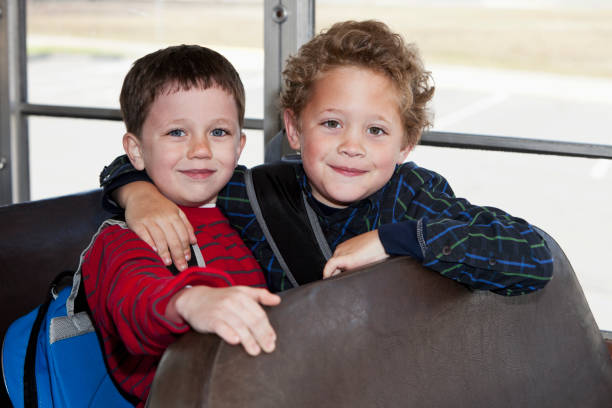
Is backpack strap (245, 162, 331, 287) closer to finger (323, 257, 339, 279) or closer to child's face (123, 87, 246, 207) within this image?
child's face (123, 87, 246, 207)

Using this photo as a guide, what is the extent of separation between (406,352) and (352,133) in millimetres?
495

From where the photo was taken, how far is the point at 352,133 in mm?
1400

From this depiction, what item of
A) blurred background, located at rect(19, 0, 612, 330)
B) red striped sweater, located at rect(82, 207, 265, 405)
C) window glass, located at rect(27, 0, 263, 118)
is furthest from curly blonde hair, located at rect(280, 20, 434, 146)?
window glass, located at rect(27, 0, 263, 118)

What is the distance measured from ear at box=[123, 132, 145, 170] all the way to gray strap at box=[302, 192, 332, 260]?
367 millimetres

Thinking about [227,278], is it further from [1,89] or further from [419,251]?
[1,89]

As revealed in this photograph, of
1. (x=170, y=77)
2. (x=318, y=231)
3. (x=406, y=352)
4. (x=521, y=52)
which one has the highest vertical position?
(x=521, y=52)

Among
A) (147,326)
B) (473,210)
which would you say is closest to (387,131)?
(473,210)

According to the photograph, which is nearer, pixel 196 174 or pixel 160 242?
pixel 160 242

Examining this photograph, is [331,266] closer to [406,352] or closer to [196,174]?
[406,352]

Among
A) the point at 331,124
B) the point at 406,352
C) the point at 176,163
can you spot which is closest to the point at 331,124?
the point at 331,124

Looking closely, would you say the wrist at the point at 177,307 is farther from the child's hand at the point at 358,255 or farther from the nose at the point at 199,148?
the nose at the point at 199,148

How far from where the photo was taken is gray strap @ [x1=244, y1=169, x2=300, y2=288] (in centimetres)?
144

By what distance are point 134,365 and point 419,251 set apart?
614 mm

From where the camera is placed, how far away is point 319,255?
144 centimetres
